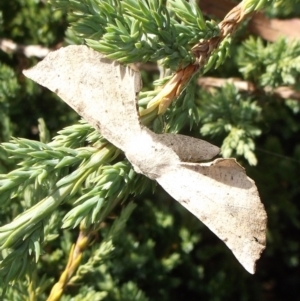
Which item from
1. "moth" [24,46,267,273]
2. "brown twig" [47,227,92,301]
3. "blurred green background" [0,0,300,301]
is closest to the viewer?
"moth" [24,46,267,273]

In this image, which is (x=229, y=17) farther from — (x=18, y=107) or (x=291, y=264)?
(x=291, y=264)

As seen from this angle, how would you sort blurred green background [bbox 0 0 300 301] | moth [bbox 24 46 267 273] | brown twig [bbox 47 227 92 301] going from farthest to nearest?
blurred green background [bbox 0 0 300 301]
brown twig [bbox 47 227 92 301]
moth [bbox 24 46 267 273]

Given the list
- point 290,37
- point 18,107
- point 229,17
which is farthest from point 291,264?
point 229,17

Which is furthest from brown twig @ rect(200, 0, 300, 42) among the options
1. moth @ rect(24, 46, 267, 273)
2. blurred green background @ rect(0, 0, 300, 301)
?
moth @ rect(24, 46, 267, 273)

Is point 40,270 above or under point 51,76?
under

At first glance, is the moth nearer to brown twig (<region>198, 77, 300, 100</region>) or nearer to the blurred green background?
the blurred green background

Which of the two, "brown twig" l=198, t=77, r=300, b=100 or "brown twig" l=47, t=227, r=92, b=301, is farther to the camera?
"brown twig" l=198, t=77, r=300, b=100

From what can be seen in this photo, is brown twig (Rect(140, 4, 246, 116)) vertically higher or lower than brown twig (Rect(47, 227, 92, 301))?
higher

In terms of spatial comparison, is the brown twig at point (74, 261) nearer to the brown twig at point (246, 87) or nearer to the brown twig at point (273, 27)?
the brown twig at point (246, 87)
